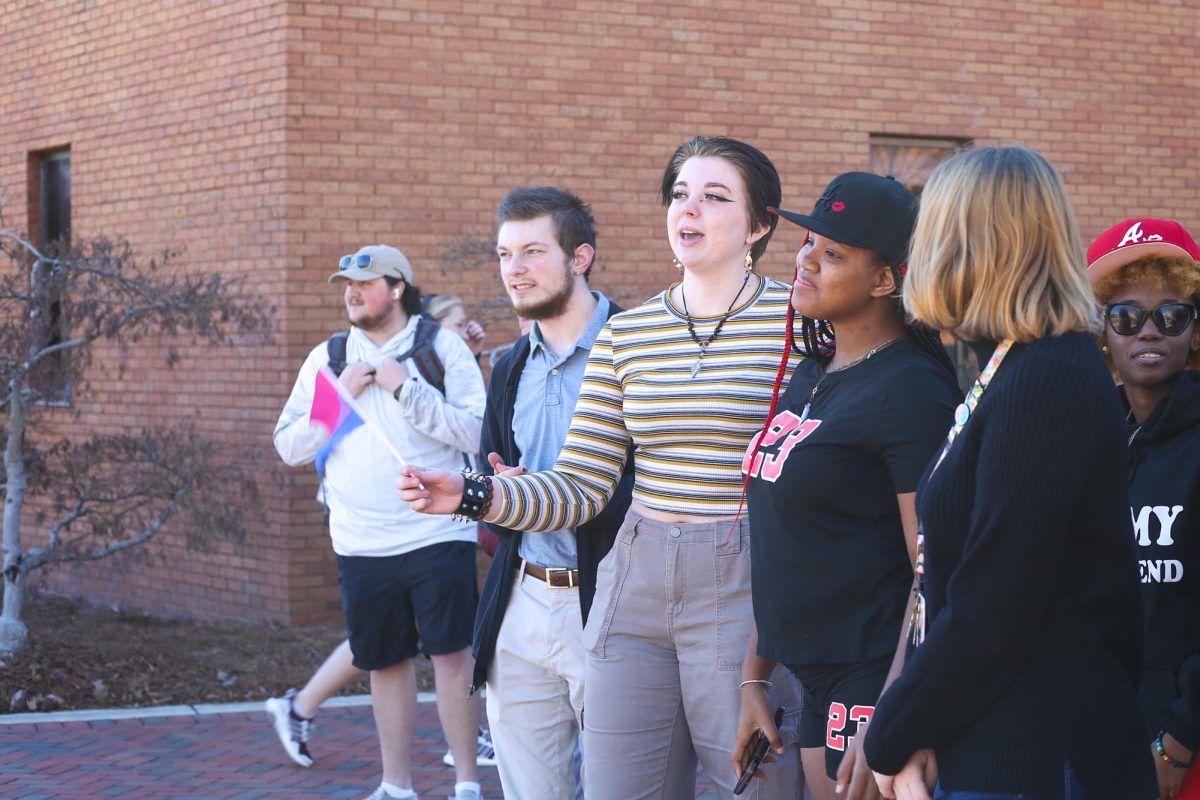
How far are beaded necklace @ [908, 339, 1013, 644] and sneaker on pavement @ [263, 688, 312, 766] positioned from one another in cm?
446

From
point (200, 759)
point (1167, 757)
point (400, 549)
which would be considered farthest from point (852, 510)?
point (200, 759)

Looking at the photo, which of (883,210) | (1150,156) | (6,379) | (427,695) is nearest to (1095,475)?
(883,210)

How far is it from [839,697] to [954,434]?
2.41 feet

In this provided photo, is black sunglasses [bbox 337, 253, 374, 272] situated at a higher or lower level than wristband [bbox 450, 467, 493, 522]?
higher

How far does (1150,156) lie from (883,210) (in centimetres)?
1035

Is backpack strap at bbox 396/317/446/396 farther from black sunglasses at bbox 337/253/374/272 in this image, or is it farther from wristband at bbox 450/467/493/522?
wristband at bbox 450/467/493/522

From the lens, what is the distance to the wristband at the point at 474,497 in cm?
384

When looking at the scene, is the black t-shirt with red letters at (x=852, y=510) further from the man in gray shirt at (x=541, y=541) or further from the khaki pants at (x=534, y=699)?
the khaki pants at (x=534, y=699)

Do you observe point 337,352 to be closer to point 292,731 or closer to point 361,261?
point 361,261

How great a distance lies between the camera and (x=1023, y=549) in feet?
7.82

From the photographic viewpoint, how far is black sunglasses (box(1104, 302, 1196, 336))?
11.7 ft

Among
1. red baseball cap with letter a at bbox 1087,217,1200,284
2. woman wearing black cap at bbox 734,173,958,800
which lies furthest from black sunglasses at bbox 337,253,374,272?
red baseball cap with letter a at bbox 1087,217,1200,284

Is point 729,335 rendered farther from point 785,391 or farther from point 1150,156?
point 1150,156

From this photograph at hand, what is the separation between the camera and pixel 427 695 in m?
7.93
